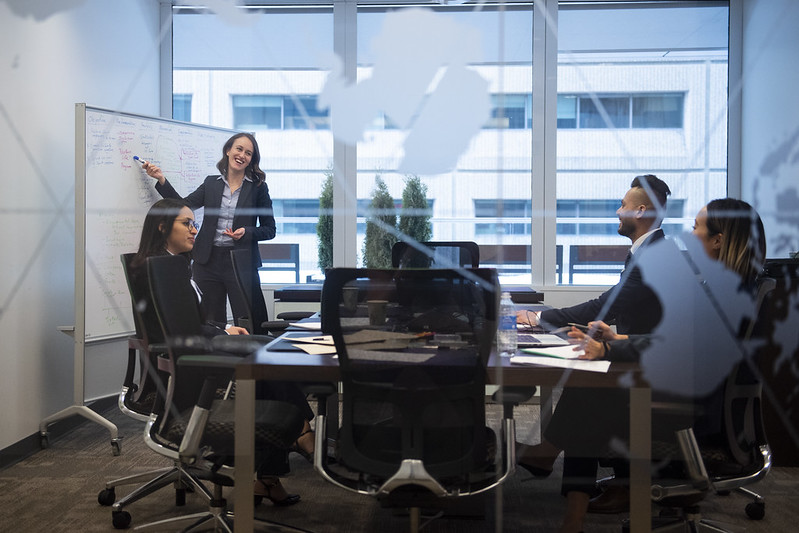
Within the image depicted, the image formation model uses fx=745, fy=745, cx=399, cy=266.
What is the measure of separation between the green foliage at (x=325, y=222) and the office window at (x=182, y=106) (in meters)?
0.54

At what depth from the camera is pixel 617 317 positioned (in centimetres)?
209

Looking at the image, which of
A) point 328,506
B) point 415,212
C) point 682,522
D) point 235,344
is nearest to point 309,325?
point 235,344

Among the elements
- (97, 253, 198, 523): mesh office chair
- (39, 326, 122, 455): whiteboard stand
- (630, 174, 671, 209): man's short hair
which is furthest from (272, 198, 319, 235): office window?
(39, 326, 122, 455): whiteboard stand

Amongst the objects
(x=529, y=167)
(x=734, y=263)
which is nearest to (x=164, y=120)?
(x=529, y=167)

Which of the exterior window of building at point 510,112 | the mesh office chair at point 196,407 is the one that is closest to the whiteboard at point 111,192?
the mesh office chair at point 196,407

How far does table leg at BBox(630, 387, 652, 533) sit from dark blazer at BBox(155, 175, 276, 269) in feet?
3.97

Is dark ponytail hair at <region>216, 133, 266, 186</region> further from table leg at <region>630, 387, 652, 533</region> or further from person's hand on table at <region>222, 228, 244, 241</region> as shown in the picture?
table leg at <region>630, 387, 652, 533</region>

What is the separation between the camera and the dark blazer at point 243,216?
7.72ft

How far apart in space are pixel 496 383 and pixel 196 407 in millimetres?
736

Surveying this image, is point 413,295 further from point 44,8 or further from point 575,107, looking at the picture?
point 44,8

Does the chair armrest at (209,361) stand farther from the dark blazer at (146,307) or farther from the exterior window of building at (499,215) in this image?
the exterior window of building at (499,215)

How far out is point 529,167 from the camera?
2277 mm

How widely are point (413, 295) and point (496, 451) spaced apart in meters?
0.39

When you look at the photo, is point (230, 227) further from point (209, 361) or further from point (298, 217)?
point (209, 361)
